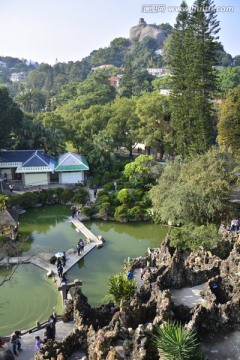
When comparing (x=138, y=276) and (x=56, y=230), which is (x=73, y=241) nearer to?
(x=56, y=230)

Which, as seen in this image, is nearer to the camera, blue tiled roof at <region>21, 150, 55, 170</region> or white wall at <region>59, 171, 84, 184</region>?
blue tiled roof at <region>21, 150, 55, 170</region>

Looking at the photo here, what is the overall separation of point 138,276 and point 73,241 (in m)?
5.40

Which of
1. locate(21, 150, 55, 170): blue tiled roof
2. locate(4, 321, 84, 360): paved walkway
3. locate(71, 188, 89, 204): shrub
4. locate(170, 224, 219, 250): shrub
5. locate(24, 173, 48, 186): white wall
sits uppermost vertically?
locate(21, 150, 55, 170): blue tiled roof

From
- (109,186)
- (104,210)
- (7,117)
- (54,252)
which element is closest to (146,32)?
(7,117)

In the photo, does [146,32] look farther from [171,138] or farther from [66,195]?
[66,195]

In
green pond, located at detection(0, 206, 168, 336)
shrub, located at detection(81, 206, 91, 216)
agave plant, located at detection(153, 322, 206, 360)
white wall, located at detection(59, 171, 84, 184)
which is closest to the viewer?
agave plant, located at detection(153, 322, 206, 360)

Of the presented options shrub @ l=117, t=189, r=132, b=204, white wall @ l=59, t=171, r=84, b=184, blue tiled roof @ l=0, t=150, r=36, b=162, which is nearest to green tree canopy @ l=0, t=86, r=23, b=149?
blue tiled roof @ l=0, t=150, r=36, b=162

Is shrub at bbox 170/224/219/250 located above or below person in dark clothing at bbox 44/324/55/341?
above

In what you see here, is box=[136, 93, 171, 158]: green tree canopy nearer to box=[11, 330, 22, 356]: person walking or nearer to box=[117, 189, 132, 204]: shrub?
box=[117, 189, 132, 204]: shrub

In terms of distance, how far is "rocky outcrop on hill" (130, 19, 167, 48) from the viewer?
132 metres

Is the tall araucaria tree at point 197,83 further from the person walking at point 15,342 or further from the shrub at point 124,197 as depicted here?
the person walking at point 15,342

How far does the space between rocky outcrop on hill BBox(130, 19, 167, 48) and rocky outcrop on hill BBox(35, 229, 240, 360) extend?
403 ft

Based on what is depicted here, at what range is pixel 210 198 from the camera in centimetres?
1966

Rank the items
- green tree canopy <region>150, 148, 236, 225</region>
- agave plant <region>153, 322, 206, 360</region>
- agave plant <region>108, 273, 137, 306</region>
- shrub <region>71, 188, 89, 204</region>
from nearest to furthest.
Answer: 1. agave plant <region>153, 322, 206, 360</region>
2. agave plant <region>108, 273, 137, 306</region>
3. green tree canopy <region>150, 148, 236, 225</region>
4. shrub <region>71, 188, 89, 204</region>
